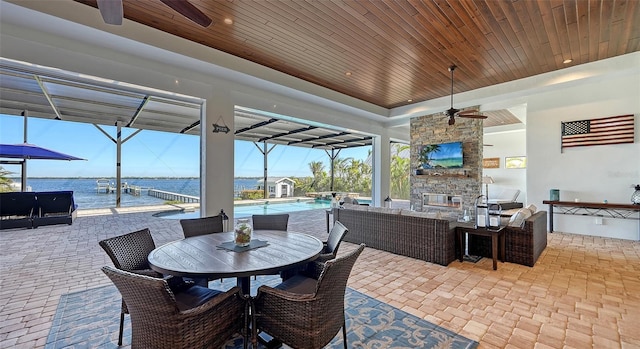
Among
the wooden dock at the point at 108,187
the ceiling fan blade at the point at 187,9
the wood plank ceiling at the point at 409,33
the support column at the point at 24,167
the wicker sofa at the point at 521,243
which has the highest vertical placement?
the wood plank ceiling at the point at 409,33

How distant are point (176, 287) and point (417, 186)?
7.55 meters

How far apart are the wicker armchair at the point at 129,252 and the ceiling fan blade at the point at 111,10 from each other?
1.81 m

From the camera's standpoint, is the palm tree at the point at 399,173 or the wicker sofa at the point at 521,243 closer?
the wicker sofa at the point at 521,243

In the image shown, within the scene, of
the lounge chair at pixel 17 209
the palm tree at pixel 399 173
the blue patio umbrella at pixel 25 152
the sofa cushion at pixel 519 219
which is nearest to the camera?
the sofa cushion at pixel 519 219

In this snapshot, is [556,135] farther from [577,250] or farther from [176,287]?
[176,287]

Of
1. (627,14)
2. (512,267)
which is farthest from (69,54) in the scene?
(627,14)

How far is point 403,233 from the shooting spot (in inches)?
173

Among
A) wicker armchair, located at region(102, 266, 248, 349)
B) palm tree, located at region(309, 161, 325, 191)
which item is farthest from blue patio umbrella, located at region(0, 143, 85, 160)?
palm tree, located at region(309, 161, 325, 191)

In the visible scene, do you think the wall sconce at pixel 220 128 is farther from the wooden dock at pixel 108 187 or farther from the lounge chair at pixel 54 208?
the wooden dock at pixel 108 187

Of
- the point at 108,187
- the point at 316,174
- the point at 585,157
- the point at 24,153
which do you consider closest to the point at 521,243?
the point at 585,157

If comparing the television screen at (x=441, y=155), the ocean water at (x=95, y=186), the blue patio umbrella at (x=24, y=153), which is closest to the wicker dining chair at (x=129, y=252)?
the ocean water at (x=95, y=186)

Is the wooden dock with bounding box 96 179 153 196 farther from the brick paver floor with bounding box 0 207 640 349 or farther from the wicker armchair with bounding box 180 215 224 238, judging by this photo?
the wicker armchair with bounding box 180 215 224 238

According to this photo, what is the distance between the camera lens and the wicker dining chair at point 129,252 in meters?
2.06

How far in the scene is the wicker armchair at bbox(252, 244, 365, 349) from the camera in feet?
5.35
